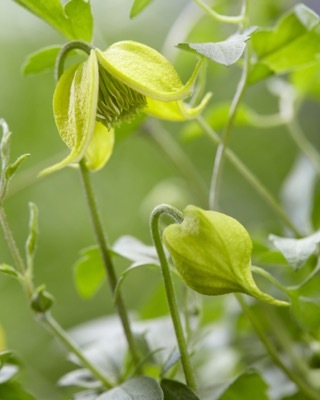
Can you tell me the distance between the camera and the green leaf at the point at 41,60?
0.52 metres

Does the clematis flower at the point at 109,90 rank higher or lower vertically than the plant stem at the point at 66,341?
higher

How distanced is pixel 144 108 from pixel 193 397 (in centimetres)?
20

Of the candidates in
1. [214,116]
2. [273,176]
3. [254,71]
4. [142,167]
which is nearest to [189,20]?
[214,116]

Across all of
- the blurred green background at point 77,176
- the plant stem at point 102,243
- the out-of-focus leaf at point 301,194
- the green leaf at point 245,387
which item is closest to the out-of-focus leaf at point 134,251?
the plant stem at point 102,243

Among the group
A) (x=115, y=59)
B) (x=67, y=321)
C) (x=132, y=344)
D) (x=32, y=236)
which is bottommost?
(x=67, y=321)

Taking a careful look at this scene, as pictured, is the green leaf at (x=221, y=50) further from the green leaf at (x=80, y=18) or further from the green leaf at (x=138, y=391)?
the green leaf at (x=138, y=391)

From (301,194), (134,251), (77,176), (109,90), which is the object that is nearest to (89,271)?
(134,251)

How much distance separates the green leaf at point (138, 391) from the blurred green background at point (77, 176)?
834 millimetres

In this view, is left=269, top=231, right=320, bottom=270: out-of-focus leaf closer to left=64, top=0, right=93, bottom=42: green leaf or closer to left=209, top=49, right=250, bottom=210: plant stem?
left=209, top=49, right=250, bottom=210: plant stem

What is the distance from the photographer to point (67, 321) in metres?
1.43

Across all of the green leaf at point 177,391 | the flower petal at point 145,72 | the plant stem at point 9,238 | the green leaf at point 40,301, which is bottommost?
the green leaf at point 177,391

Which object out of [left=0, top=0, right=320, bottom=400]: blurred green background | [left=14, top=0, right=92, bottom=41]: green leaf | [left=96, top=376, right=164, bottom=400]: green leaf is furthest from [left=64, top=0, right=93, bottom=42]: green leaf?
[left=0, top=0, right=320, bottom=400]: blurred green background

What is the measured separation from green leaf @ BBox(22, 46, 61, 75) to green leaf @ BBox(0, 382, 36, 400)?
0.78 ft

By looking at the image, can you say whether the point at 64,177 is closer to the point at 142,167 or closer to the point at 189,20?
the point at 142,167
